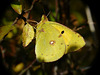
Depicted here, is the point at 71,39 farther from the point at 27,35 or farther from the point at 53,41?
the point at 27,35

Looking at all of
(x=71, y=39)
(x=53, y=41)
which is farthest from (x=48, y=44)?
(x=71, y=39)

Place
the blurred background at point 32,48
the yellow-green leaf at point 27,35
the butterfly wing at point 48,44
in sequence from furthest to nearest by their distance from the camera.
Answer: the blurred background at point 32,48
the butterfly wing at point 48,44
the yellow-green leaf at point 27,35

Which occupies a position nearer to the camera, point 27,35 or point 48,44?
point 27,35

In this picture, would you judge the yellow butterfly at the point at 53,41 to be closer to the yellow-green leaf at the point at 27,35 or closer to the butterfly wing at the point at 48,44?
the butterfly wing at the point at 48,44

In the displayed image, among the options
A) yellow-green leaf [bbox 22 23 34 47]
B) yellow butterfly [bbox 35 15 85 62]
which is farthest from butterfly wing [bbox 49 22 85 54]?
yellow-green leaf [bbox 22 23 34 47]

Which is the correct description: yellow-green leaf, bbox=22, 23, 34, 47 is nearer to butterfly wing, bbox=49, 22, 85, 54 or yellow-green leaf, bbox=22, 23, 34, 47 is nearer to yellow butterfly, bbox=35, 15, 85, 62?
yellow butterfly, bbox=35, 15, 85, 62

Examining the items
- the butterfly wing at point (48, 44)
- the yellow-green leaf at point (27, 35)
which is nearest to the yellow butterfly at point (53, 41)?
the butterfly wing at point (48, 44)

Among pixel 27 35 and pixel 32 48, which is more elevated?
pixel 27 35

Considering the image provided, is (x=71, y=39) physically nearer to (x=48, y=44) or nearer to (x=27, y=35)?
(x=48, y=44)
